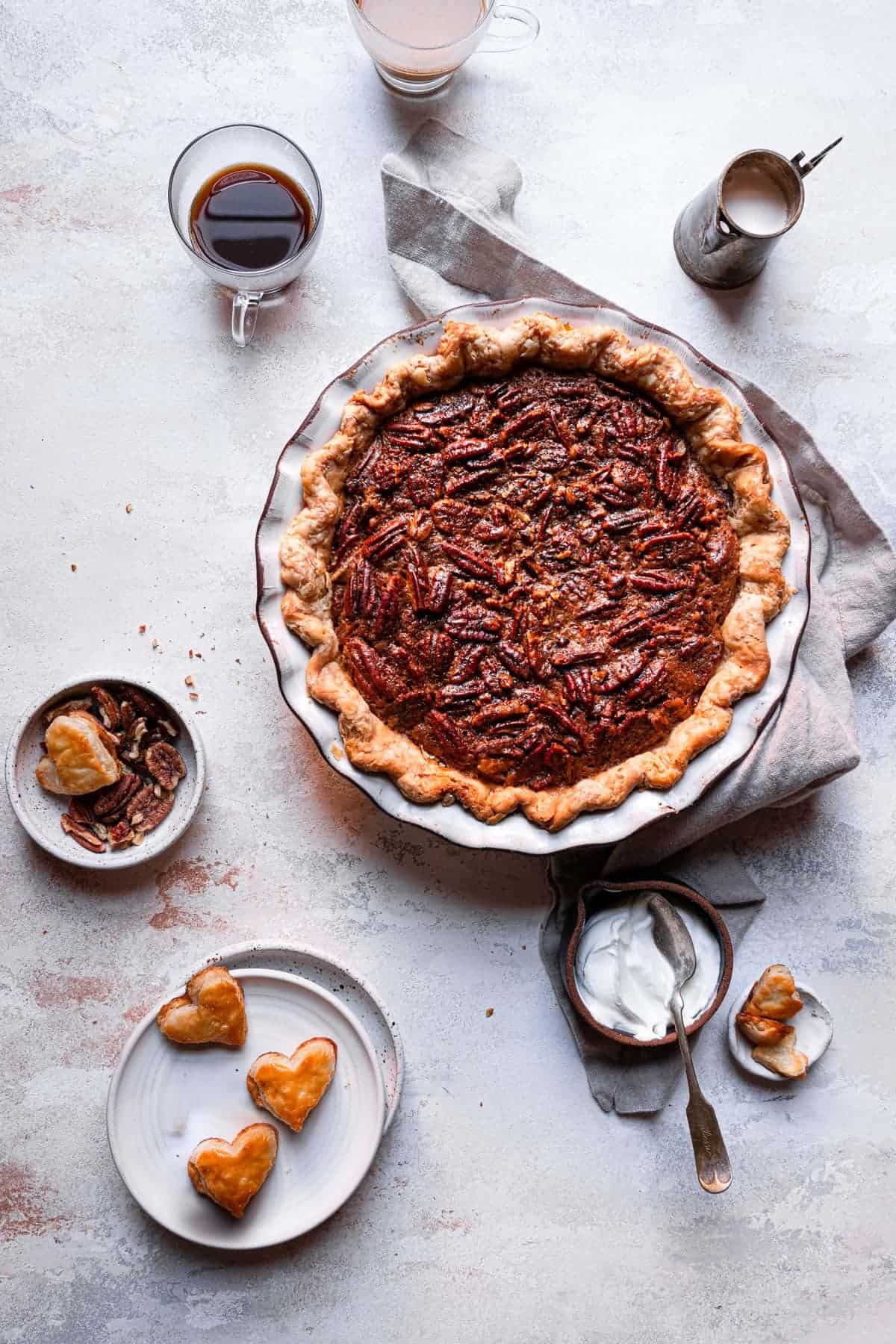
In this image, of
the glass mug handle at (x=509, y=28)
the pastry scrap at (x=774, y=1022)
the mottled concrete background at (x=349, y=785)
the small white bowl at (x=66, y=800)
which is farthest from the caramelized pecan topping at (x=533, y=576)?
the glass mug handle at (x=509, y=28)

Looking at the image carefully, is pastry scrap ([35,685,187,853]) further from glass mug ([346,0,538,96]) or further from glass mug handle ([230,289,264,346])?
glass mug ([346,0,538,96])

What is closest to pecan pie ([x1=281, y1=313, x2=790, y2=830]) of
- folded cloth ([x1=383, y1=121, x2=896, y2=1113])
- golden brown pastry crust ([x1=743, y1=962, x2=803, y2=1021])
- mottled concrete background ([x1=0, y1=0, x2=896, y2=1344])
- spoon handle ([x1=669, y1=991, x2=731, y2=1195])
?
folded cloth ([x1=383, y1=121, x2=896, y2=1113])

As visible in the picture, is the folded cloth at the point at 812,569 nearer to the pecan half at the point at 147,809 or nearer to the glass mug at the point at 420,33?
the glass mug at the point at 420,33

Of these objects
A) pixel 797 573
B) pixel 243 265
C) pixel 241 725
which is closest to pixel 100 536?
pixel 241 725

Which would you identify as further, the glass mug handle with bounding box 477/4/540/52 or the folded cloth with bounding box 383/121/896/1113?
the glass mug handle with bounding box 477/4/540/52

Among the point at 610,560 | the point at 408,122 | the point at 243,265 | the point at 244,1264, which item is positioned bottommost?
the point at 244,1264

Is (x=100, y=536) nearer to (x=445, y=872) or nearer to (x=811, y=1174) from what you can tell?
(x=445, y=872)
